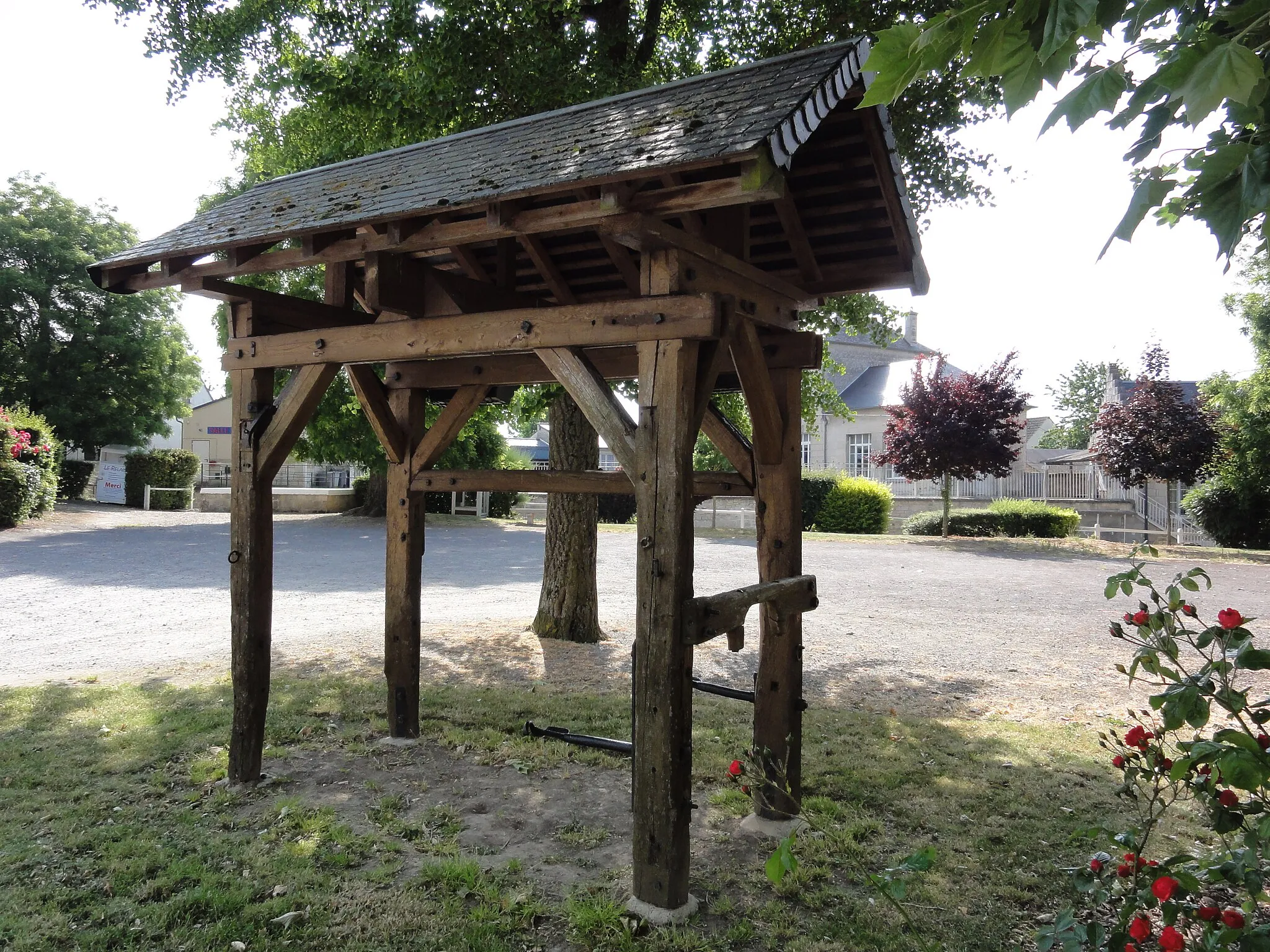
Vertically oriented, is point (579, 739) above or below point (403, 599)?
below

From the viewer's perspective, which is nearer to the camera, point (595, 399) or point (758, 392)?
point (595, 399)

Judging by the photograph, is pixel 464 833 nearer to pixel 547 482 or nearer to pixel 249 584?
pixel 249 584

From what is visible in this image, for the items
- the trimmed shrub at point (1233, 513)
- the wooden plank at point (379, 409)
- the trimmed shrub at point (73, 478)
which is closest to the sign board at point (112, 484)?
the trimmed shrub at point (73, 478)

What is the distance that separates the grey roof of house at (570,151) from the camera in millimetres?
3311

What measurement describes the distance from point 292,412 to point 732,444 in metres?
2.46

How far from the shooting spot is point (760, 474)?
450 centimetres

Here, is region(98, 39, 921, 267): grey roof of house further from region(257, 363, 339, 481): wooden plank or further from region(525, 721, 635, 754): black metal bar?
region(525, 721, 635, 754): black metal bar

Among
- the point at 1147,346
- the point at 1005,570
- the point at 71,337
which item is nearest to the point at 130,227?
the point at 71,337

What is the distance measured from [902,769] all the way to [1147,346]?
72.9ft

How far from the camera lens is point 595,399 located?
378 centimetres

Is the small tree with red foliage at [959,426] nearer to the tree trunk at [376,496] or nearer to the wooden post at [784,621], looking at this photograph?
the tree trunk at [376,496]

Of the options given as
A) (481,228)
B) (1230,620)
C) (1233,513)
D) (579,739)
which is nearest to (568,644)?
(579,739)

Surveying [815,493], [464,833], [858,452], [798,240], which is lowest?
[464,833]

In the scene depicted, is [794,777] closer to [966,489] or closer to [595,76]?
[595,76]
